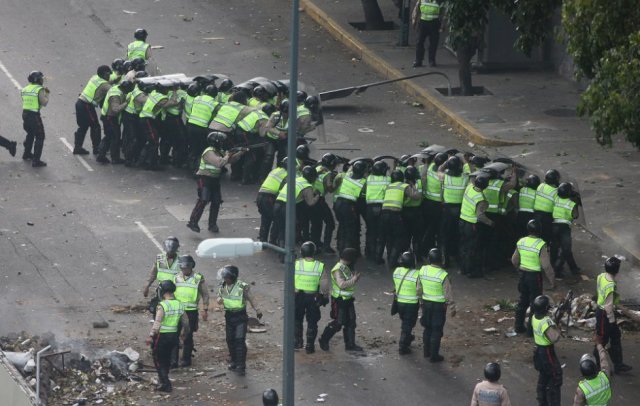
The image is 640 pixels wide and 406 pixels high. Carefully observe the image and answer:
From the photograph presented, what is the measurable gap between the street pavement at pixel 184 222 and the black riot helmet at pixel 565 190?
55.9 inches

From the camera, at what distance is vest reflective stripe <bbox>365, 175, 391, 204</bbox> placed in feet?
76.5

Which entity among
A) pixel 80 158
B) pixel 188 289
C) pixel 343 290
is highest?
pixel 188 289

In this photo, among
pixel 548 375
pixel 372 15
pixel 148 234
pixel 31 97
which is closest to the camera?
pixel 548 375

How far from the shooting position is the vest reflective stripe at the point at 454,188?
23250 millimetres

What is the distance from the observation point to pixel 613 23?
18500 millimetres

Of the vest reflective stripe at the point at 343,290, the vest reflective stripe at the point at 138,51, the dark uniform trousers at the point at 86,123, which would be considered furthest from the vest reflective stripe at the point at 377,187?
the vest reflective stripe at the point at 138,51

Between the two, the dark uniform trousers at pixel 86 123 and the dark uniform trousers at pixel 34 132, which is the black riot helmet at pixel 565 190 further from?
the dark uniform trousers at pixel 34 132

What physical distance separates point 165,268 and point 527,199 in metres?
5.76

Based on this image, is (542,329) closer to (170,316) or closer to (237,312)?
(237,312)

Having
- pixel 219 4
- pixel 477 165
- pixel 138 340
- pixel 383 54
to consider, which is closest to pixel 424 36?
pixel 383 54

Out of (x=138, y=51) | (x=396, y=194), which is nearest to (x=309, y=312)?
(x=396, y=194)

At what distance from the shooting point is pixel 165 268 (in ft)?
67.1

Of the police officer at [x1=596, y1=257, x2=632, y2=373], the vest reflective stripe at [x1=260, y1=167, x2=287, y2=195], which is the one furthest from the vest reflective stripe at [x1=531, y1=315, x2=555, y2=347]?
the vest reflective stripe at [x1=260, y1=167, x2=287, y2=195]

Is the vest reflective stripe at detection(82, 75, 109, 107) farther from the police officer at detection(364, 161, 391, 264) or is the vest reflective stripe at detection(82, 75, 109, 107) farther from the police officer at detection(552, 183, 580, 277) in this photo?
the police officer at detection(552, 183, 580, 277)
